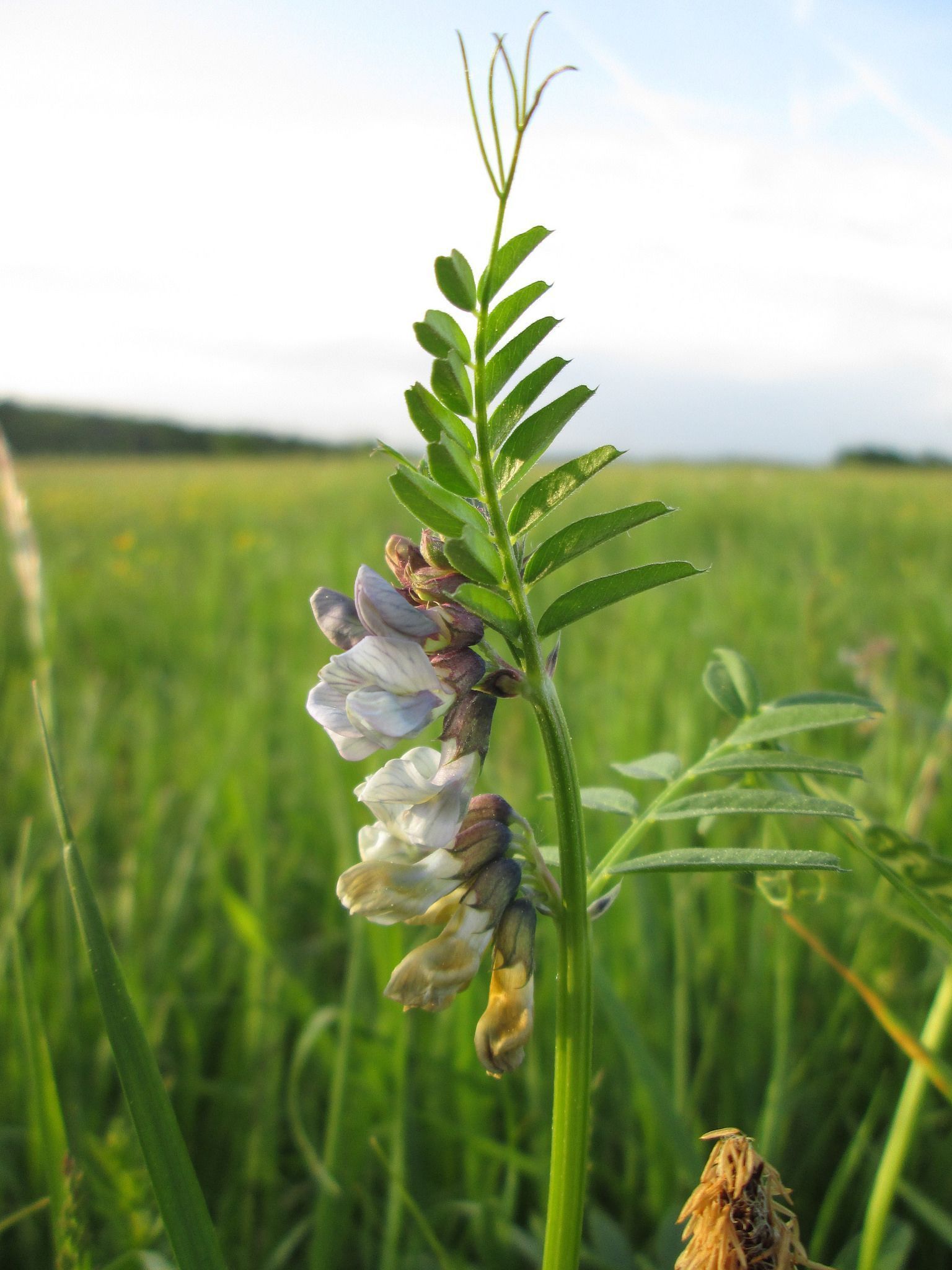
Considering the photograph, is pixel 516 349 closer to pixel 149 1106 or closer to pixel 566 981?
pixel 566 981

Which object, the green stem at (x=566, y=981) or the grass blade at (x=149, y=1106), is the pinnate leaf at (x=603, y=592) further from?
the grass blade at (x=149, y=1106)

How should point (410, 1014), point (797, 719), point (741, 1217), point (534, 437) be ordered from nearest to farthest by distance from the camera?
point (741, 1217) → point (534, 437) → point (797, 719) → point (410, 1014)

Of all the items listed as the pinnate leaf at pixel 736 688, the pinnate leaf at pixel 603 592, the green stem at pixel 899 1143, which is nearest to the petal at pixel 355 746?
the pinnate leaf at pixel 603 592

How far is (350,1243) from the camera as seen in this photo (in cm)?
112

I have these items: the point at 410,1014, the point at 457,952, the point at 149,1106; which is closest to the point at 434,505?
the point at 457,952

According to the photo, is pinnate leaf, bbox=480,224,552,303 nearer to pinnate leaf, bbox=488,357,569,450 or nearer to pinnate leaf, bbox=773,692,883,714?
pinnate leaf, bbox=488,357,569,450

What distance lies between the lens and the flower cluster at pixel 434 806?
A: 506 millimetres

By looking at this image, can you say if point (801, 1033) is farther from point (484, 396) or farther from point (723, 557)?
point (723, 557)

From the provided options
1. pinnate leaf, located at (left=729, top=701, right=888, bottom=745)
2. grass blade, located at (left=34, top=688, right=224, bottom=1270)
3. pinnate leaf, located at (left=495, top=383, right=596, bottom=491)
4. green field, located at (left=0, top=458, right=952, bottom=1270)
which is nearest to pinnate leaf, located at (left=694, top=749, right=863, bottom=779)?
pinnate leaf, located at (left=729, top=701, right=888, bottom=745)

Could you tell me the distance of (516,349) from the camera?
566 millimetres

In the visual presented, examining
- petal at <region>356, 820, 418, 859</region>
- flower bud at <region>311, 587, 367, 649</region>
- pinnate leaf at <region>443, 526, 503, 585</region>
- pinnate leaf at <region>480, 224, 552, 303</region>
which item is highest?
pinnate leaf at <region>480, 224, 552, 303</region>

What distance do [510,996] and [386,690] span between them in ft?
0.58

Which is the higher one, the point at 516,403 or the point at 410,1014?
the point at 516,403

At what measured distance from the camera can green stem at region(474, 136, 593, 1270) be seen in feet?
1.54
